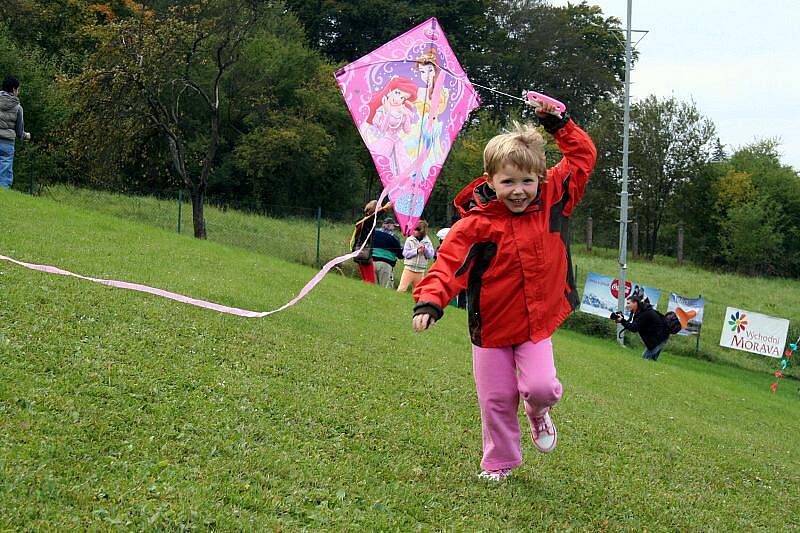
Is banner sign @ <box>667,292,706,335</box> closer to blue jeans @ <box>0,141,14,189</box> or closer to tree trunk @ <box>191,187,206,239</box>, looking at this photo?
tree trunk @ <box>191,187,206,239</box>

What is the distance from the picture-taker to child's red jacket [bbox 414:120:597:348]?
471 cm

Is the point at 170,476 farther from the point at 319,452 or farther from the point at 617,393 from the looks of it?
the point at 617,393

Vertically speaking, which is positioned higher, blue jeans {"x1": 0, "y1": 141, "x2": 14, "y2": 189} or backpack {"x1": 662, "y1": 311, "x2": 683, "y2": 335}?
blue jeans {"x1": 0, "y1": 141, "x2": 14, "y2": 189}

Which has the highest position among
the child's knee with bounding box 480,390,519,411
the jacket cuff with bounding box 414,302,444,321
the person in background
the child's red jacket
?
the child's red jacket

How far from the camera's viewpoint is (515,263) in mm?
4719

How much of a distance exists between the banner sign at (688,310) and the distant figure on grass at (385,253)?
10584mm

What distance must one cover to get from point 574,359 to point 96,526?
36.2 feet

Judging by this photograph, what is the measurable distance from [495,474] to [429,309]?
1403mm

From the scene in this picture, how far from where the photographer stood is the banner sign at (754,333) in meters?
22.9

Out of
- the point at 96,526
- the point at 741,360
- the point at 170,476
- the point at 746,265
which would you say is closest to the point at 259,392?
the point at 170,476

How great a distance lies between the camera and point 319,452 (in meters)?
4.97

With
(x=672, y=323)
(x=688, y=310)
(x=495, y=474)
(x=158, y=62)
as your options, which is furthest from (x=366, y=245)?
(x=688, y=310)

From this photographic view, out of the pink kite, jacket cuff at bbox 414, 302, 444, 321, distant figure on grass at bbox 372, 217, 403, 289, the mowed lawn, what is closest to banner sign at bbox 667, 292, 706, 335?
distant figure on grass at bbox 372, 217, 403, 289

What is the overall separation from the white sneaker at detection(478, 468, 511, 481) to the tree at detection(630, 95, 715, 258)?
4730cm
